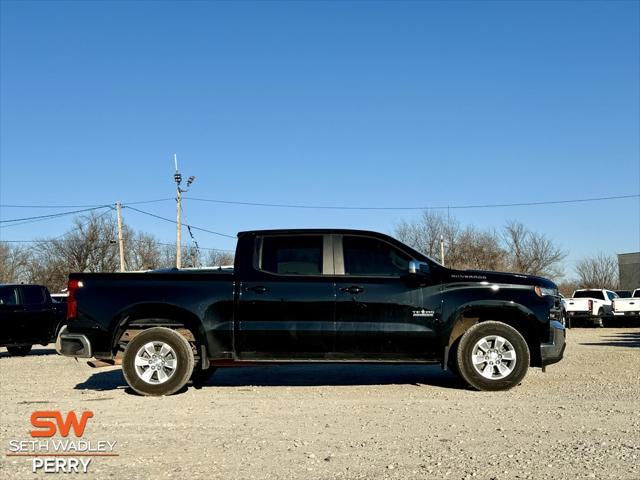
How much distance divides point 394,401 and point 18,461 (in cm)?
405

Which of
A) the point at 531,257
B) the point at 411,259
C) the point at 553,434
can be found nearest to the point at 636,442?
the point at 553,434

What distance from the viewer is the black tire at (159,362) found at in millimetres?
8094

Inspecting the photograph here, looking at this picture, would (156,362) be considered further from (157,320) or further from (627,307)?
(627,307)

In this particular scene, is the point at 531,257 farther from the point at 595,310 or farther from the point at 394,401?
the point at 394,401

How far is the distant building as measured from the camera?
52.5 m

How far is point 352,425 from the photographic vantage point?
6117 mm

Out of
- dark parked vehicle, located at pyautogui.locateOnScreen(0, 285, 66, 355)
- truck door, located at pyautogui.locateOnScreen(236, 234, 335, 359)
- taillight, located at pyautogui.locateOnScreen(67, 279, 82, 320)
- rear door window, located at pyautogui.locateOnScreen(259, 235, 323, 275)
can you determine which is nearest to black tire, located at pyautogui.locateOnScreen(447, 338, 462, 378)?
truck door, located at pyautogui.locateOnScreen(236, 234, 335, 359)

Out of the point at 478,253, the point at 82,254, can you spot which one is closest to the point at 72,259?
the point at 82,254

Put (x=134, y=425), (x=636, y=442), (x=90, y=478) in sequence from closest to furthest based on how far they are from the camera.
A: (x=90, y=478)
(x=636, y=442)
(x=134, y=425)

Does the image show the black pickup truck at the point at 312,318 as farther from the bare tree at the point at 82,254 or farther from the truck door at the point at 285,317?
the bare tree at the point at 82,254

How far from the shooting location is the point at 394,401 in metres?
7.48

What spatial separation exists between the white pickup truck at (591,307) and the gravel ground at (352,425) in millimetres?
17690

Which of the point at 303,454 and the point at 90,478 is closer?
the point at 90,478

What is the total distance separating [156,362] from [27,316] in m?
8.13
